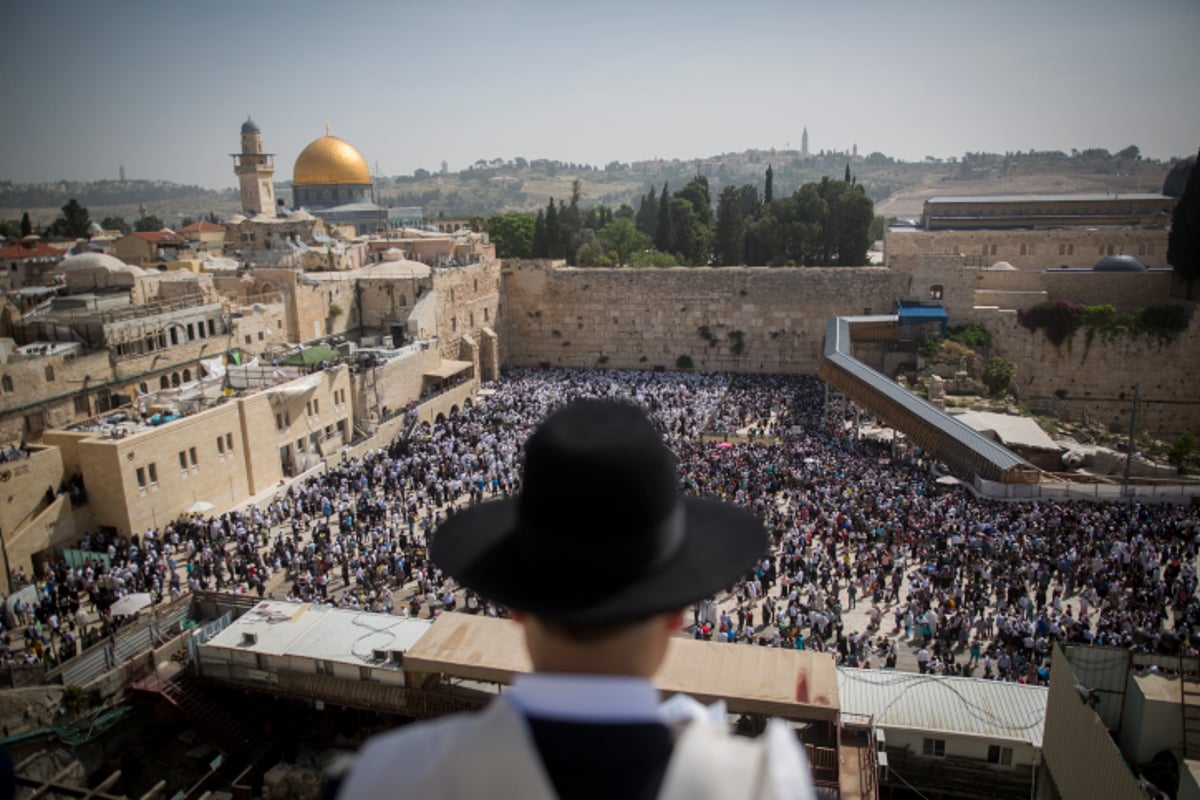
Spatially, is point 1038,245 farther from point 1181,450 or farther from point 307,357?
point 307,357

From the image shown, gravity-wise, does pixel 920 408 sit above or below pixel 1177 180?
below

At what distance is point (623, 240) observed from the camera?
49.1m

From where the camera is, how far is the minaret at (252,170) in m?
46.6

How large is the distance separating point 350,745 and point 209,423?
911 centimetres

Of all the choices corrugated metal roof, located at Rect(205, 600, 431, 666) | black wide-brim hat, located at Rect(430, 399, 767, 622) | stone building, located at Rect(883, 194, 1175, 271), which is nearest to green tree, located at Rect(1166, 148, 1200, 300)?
stone building, located at Rect(883, 194, 1175, 271)

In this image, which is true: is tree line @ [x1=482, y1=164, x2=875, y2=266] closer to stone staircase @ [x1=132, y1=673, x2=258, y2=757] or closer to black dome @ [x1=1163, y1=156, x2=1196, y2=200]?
black dome @ [x1=1163, y1=156, x2=1196, y2=200]

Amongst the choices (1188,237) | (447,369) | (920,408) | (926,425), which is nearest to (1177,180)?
(1188,237)

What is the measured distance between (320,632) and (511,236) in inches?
1690

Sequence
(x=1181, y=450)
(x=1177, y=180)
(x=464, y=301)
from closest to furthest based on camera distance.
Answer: (x=1181, y=450)
(x=464, y=301)
(x=1177, y=180)

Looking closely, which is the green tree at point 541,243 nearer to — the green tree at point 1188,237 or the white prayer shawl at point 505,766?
the green tree at point 1188,237

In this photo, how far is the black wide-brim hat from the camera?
4.27 ft

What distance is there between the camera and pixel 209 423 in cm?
1738

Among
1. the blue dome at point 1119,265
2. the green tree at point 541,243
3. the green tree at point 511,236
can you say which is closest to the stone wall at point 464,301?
the green tree at point 541,243

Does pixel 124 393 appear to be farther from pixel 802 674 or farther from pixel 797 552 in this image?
pixel 802 674
